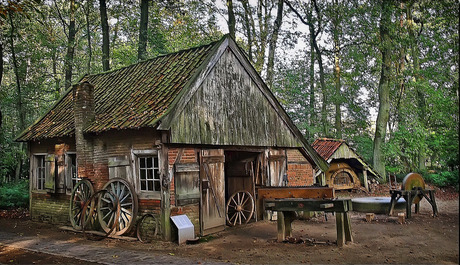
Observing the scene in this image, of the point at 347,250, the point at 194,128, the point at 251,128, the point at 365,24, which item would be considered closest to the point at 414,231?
the point at 347,250

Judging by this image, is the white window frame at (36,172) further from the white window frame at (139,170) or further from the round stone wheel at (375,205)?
the round stone wheel at (375,205)

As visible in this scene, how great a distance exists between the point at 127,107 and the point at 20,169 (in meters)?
19.8

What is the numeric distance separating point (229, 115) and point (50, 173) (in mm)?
7234

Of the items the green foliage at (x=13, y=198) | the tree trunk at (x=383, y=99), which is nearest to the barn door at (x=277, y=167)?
the tree trunk at (x=383, y=99)

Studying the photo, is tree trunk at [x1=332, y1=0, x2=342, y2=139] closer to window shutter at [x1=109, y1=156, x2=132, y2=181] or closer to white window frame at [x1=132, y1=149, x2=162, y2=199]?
white window frame at [x1=132, y1=149, x2=162, y2=199]

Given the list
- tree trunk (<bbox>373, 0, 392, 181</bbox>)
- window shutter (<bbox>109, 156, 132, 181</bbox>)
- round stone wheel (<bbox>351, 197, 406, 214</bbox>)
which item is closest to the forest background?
tree trunk (<bbox>373, 0, 392, 181</bbox>)

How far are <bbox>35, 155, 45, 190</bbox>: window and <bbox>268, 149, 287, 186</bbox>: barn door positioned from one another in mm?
9121

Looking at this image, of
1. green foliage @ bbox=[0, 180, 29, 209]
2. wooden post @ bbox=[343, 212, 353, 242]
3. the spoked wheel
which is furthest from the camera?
green foliage @ bbox=[0, 180, 29, 209]

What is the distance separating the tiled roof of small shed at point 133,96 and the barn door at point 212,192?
216 centimetres

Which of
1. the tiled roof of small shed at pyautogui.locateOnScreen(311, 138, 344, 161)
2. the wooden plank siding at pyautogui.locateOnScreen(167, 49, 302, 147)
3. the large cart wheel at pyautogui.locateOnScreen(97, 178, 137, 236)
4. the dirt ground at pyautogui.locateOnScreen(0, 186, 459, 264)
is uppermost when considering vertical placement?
the wooden plank siding at pyautogui.locateOnScreen(167, 49, 302, 147)

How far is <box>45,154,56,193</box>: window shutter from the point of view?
44.6 ft

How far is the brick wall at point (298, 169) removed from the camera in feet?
49.0

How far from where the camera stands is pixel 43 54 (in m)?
22.5

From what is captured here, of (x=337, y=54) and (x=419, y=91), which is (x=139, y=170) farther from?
(x=337, y=54)
